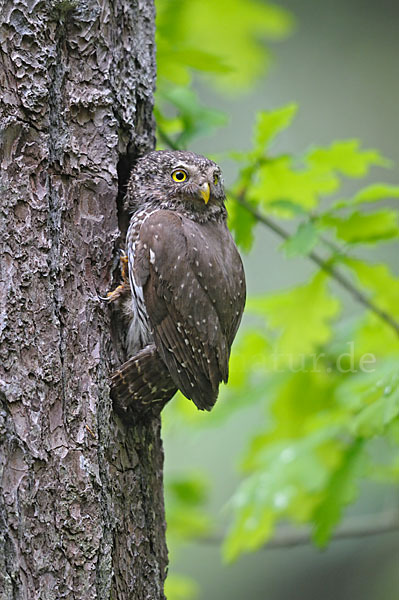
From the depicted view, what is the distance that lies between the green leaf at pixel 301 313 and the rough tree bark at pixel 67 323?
3.08 ft

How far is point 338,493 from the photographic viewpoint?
286 centimetres

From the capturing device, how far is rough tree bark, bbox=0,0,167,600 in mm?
1953

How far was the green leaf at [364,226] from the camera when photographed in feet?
9.40

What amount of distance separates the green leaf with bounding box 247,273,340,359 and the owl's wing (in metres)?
0.64

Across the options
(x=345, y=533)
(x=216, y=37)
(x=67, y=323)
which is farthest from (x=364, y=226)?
(x=345, y=533)

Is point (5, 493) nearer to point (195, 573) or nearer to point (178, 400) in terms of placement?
point (178, 400)

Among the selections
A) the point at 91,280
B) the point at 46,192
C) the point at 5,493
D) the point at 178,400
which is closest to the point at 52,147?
the point at 46,192

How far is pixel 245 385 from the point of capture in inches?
143

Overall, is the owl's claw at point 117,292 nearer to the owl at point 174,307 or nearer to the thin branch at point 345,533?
the owl at point 174,307

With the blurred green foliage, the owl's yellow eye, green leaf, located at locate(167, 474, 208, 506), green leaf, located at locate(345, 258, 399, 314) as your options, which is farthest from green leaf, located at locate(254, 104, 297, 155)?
green leaf, located at locate(167, 474, 208, 506)

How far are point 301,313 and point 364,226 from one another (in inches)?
19.6

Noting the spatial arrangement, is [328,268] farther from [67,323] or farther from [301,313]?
[67,323]

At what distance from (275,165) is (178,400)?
4.32ft

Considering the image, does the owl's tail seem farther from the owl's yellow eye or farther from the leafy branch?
the leafy branch
